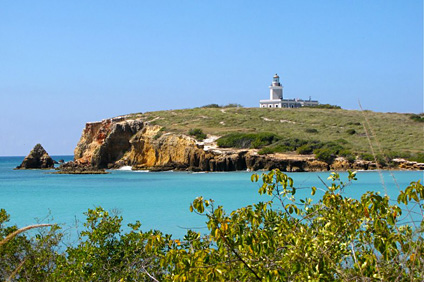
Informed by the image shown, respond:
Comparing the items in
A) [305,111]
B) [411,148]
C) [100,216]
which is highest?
[305,111]

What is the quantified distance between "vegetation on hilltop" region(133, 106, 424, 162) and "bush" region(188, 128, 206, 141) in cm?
94

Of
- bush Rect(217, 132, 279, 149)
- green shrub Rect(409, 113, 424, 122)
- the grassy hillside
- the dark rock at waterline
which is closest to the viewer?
bush Rect(217, 132, 279, 149)

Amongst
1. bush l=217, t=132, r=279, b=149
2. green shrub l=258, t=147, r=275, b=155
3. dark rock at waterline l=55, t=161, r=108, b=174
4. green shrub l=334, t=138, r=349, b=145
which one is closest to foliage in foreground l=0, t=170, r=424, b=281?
green shrub l=258, t=147, r=275, b=155

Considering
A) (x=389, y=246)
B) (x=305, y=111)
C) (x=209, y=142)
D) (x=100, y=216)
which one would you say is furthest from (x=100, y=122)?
(x=389, y=246)

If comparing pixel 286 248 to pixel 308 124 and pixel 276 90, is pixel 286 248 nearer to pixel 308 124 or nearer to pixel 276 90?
pixel 308 124

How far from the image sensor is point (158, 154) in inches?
2197

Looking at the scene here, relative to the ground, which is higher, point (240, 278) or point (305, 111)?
point (305, 111)

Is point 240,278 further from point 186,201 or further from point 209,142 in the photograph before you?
point 209,142

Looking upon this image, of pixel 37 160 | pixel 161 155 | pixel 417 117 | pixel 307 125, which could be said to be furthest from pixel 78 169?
pixel 417 117

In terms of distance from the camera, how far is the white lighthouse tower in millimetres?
87662

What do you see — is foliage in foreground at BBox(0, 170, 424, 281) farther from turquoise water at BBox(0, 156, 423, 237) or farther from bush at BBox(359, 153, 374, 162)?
bush at BBox(359, 153, 374, 162)

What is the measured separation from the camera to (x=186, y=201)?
2556 centimetres

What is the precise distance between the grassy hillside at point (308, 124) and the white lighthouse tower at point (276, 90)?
14.8 metres

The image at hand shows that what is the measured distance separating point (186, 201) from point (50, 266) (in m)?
18.1
